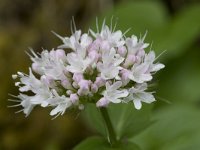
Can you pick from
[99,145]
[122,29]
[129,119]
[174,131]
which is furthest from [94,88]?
[122,29]

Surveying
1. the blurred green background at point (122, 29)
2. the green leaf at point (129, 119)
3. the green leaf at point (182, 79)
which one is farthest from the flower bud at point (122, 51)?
the green leaf at point (182, 79)

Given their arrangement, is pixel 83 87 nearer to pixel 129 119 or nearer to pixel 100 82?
pixel 100 82

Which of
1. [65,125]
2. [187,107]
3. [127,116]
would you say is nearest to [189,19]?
[187,107]

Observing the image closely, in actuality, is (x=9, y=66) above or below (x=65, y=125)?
above

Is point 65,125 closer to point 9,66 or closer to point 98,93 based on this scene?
point 9,66

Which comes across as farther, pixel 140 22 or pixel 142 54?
pixel 140 22

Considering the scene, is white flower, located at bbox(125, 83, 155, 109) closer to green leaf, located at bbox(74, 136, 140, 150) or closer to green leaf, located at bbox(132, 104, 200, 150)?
green leaf, located at bbox(74, 136, 140, 150)

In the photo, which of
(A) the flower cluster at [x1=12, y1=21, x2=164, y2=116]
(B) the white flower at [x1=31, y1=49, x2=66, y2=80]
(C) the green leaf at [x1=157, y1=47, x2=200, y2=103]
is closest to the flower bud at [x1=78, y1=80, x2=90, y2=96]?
(A) the flower cluster at [x1=12, y1=21, x2=164, y2=116]
